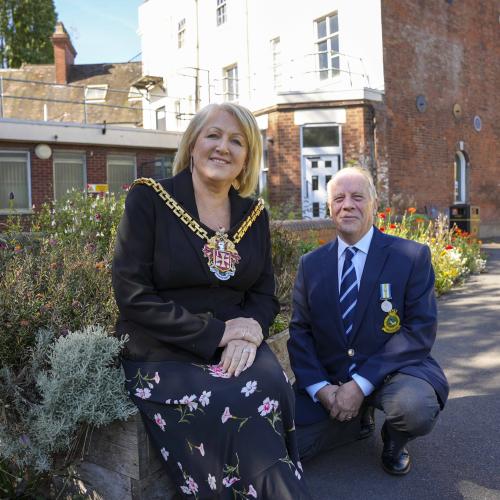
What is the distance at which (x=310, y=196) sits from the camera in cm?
1572

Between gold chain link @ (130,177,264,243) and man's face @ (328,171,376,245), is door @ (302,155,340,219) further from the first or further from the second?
gold chain link @ (130,177,264,243)

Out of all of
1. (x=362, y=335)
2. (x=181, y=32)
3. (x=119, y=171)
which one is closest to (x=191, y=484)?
(x=362, y=335)

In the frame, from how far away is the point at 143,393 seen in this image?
2340mm

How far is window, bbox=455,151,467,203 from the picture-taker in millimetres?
18578

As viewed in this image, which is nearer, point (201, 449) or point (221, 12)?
point (201, 449)

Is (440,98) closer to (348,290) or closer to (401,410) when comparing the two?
(348,290)

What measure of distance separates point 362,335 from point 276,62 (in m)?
16.2

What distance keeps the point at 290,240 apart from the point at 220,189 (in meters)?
3.35

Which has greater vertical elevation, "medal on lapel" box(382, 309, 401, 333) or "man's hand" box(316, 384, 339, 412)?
"medal on lapel" box(382, 309, 401, 333)

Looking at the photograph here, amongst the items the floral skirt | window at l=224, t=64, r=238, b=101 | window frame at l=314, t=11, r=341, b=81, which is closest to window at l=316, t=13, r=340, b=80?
window frame at l=314, t=11, r=341, b=81

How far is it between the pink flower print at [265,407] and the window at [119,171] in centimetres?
1650

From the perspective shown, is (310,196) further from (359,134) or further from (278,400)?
(278,400)

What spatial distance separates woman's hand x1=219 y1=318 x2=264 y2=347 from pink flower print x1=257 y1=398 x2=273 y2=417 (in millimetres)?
287

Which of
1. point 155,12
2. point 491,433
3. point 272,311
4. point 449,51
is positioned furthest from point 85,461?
point 155,12
